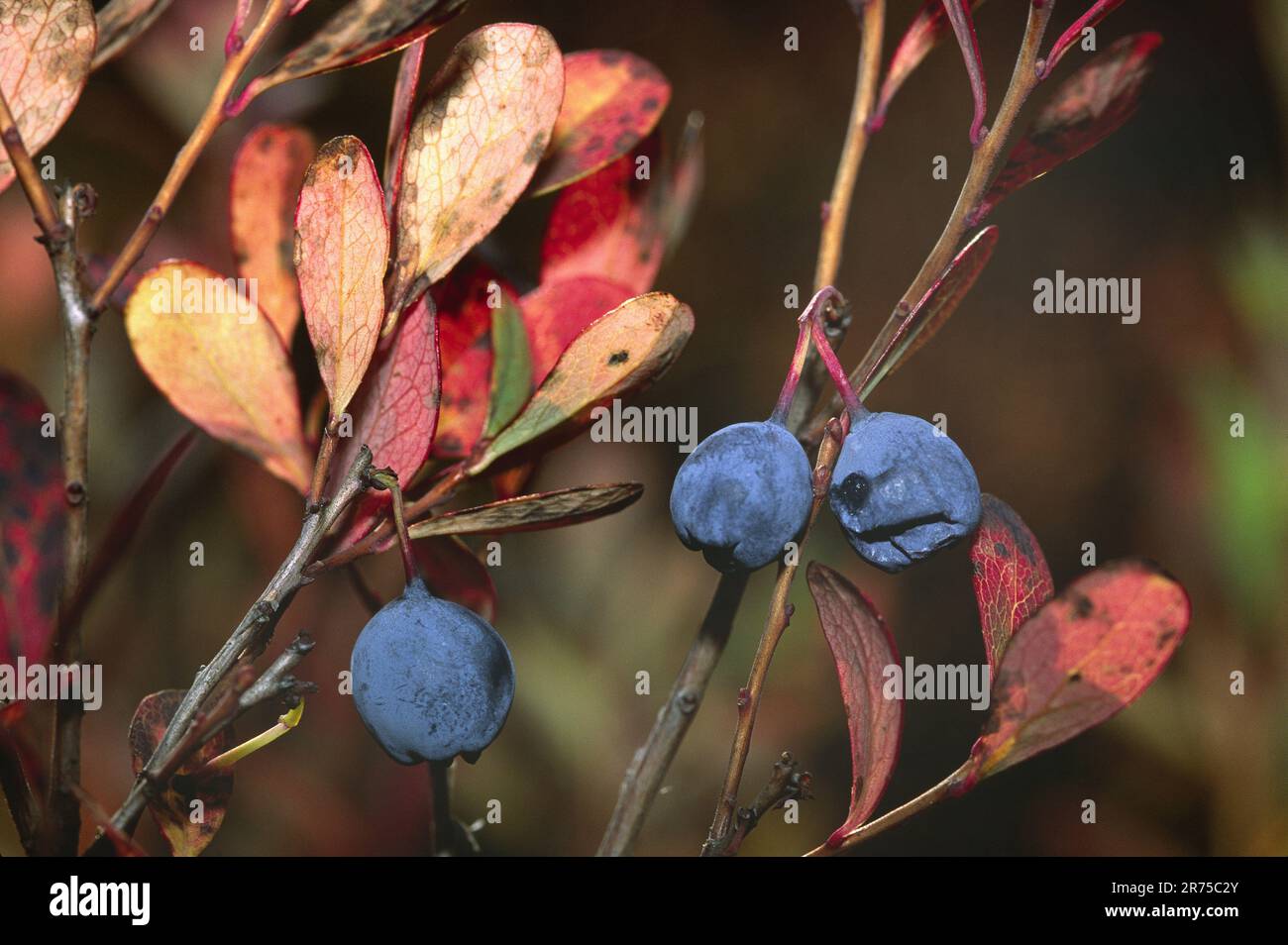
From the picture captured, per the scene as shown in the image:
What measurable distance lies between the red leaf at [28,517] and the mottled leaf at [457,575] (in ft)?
0.51

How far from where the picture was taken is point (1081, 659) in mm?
365

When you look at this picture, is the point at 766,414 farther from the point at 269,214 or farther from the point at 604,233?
the point at 269,214

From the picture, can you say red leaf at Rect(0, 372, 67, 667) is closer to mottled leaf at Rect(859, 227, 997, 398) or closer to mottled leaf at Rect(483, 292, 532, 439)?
mottled leaf at Rect(483, 292, 532, 439)

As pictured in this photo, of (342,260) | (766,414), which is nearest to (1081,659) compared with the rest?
(342,260)

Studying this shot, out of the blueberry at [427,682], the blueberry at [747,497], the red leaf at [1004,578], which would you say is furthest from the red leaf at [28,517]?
the red leaf at [1004,578]

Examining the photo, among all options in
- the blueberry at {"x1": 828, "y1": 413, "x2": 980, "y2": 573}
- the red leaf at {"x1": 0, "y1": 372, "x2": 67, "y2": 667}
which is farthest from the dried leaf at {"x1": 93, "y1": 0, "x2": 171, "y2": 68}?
the blueberry at {"x1": 828, "y1": 413, "x2": 980, "y2": 573}

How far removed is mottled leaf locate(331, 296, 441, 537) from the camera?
1.27 ft

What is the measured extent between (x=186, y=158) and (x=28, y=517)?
0.59 ft

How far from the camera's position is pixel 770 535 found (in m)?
0.38

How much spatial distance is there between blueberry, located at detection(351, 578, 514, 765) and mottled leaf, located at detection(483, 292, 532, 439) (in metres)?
0.09

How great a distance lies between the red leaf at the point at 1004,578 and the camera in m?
0.41

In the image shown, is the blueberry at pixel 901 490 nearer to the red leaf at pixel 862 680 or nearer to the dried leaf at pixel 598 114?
the red leaf at pixel 862 680
